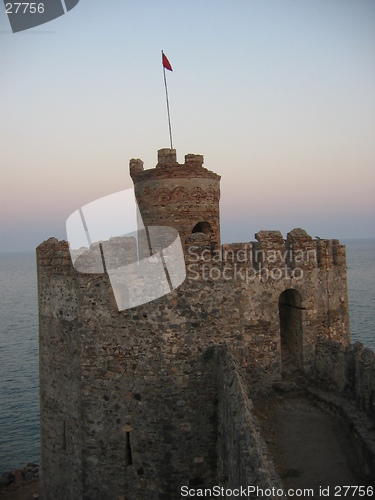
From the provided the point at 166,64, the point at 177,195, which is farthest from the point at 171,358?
the point at 166,64

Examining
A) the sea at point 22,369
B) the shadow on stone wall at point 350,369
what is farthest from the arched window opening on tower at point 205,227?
the sea at point 22,369

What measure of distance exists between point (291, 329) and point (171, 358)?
3.88 metres

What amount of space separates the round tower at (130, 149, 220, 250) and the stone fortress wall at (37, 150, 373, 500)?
10.8 ft

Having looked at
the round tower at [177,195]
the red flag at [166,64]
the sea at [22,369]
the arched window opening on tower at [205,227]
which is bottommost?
the sea at [22,369]

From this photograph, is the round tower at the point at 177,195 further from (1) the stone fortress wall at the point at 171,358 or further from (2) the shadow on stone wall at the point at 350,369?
(2) the shadow on stone wall at the point at 350,369

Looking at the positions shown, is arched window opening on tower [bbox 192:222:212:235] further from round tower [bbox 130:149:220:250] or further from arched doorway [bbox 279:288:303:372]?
arched doorway [bbox 279:288:303:372]

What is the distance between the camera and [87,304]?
1070cm

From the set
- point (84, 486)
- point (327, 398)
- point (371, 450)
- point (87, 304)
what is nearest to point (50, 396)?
point (84, 486)

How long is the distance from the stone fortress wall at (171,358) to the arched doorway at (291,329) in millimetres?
96

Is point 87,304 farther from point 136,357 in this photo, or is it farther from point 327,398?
point 327,398

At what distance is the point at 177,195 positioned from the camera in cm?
1426

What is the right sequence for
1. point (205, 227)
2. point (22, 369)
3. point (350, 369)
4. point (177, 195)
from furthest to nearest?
point (22, 369) < point (205, 227) < point (177, 195) < point (350, 369)

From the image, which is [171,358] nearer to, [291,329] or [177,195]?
[291,329]

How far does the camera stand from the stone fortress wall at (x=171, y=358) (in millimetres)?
10383
